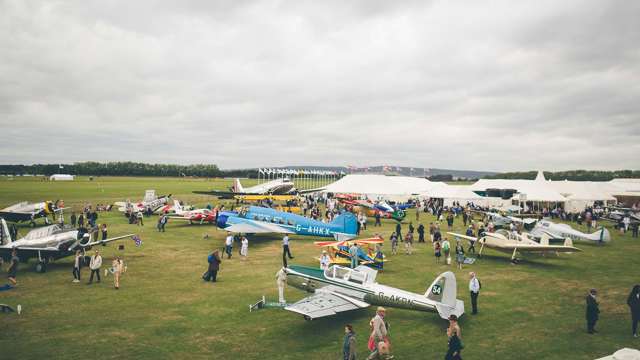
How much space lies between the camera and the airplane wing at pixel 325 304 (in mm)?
9984

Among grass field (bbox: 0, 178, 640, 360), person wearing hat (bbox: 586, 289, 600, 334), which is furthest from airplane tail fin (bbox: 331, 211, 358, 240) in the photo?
person wearing hat (bbox: 586, 289, 600, 334)

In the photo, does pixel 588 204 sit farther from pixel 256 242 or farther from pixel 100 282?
pixel 100 282

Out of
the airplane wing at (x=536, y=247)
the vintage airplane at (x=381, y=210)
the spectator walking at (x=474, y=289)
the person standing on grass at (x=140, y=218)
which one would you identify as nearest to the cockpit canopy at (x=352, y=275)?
→ the spectator walking at (x=474, y=289)

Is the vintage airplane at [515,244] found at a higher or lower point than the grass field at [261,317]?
higher

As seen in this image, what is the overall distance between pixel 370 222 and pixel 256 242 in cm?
1496

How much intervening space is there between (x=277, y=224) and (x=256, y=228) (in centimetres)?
169

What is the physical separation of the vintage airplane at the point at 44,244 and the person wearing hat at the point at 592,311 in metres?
19.9

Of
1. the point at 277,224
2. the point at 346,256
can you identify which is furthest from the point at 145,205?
the point at 346,256

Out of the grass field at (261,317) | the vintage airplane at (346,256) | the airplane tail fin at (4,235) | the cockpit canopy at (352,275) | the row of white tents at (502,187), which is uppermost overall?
the row of white tents at (502,187)

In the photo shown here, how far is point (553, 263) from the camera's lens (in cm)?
1936

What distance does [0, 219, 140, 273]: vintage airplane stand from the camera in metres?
16.2

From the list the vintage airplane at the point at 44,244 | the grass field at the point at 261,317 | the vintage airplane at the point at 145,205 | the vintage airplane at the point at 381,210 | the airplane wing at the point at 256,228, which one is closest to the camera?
the grass field at the point at 261,317

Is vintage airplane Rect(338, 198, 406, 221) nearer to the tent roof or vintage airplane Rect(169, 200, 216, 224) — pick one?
the tent roof

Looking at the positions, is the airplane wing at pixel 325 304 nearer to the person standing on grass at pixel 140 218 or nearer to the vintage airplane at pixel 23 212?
the person standing on grass at pixel 140 218
